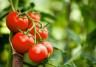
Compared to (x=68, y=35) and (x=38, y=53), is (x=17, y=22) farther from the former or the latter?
(x=68, y=35)

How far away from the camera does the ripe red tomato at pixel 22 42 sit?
3.10 feet

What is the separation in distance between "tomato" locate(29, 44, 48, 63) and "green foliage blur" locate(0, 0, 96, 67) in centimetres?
8

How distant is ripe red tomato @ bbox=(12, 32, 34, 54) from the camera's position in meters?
0.95

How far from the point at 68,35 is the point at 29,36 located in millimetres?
648

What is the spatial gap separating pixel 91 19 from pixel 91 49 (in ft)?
0.83

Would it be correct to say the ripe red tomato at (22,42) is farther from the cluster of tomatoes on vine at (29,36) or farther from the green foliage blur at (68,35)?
the green foliage blur at (68,35)

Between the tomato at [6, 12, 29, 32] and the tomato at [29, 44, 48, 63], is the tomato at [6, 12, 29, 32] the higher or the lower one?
the higher one

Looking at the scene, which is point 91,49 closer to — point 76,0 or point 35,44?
point 76,0

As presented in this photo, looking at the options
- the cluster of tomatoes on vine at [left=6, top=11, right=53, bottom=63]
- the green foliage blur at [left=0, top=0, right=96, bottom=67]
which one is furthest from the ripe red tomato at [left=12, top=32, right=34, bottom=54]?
the green foliage blur at [left=0, top=0, right=96, bottom=67]

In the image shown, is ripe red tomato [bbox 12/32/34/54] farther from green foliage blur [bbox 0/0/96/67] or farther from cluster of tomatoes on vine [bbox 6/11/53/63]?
green foliage blur [bbox 0/0/96/67]

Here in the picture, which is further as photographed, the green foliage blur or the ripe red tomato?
the green foliage blur

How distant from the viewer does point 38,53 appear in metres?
0.94

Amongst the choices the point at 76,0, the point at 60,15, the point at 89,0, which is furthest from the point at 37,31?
the point at 60,15

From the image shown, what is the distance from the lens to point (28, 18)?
98 cm
